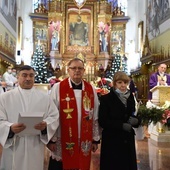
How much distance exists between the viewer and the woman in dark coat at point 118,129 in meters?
3.81

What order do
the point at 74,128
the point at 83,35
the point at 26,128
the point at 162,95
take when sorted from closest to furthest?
the point at 26,128 < the point at 74,128 < the point at 162,95 < the point at 83,35

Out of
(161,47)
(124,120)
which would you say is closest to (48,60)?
(161,47)

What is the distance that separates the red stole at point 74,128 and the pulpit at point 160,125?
490 cm

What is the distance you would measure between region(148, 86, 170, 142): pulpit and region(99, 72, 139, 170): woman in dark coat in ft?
15.4

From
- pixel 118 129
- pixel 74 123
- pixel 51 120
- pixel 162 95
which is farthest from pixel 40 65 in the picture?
pixel 51 120

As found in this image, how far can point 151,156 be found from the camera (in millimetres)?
6566

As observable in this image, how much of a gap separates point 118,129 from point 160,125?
4.92 meters

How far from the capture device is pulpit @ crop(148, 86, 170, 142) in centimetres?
838

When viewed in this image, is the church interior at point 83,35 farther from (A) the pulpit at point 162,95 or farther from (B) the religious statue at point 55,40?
(A) the pulpit at point 162,95

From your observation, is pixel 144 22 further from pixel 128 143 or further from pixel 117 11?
pixel 128 143

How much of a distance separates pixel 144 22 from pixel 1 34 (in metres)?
11.7

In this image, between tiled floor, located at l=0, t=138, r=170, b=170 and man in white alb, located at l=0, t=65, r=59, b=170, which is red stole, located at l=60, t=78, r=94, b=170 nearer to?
man in white alb, located at l=0, t=65, r=59, b=170

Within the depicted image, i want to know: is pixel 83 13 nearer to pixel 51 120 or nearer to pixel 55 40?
pixel 55 40

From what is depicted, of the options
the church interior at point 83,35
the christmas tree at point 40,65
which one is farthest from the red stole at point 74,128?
the christmas tree at point 40,65
